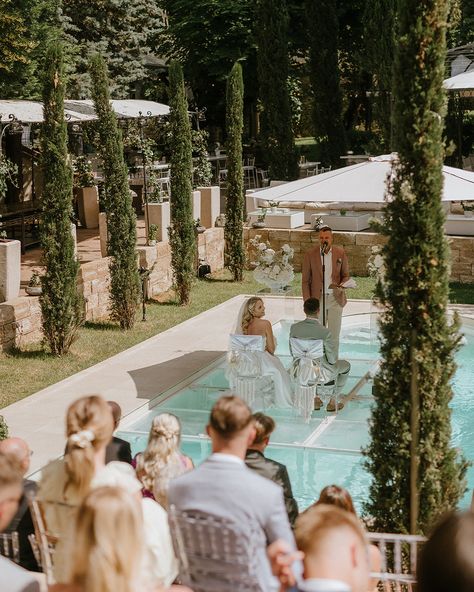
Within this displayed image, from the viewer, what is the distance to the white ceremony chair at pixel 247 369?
1070 cm

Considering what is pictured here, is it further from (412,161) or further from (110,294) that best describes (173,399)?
(412,161)

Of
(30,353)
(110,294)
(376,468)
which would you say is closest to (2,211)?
(110,294)

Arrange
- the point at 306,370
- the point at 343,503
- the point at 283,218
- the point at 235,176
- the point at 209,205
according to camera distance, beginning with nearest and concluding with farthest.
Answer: the point at 343,503 < the point at 306,370 < the point at 235,176 < the point at 283,218 < the point at 209,205

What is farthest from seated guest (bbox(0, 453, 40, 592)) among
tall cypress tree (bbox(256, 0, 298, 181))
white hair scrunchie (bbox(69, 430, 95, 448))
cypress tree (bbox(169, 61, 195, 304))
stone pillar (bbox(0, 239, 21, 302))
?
tall cypress tree (bbox(256, 0, 298, 181))

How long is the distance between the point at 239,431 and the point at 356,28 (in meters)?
29.7

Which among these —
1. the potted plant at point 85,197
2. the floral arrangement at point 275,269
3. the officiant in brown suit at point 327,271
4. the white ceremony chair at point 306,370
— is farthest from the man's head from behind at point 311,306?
the potted plant at point 85,197

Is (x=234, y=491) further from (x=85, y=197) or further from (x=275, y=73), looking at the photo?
(x=275, y=73)

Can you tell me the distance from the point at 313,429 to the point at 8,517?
7106 millimetres

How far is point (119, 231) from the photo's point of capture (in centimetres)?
1489

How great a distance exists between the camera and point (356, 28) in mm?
32156

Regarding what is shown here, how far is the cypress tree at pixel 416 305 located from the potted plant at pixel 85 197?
14858 millimetres

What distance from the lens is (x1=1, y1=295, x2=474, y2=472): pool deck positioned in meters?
10.2

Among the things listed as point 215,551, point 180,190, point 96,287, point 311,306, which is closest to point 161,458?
point 215,551

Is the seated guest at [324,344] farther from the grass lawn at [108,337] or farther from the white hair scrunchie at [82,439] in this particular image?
the white hair scrunchie at [82,439]
